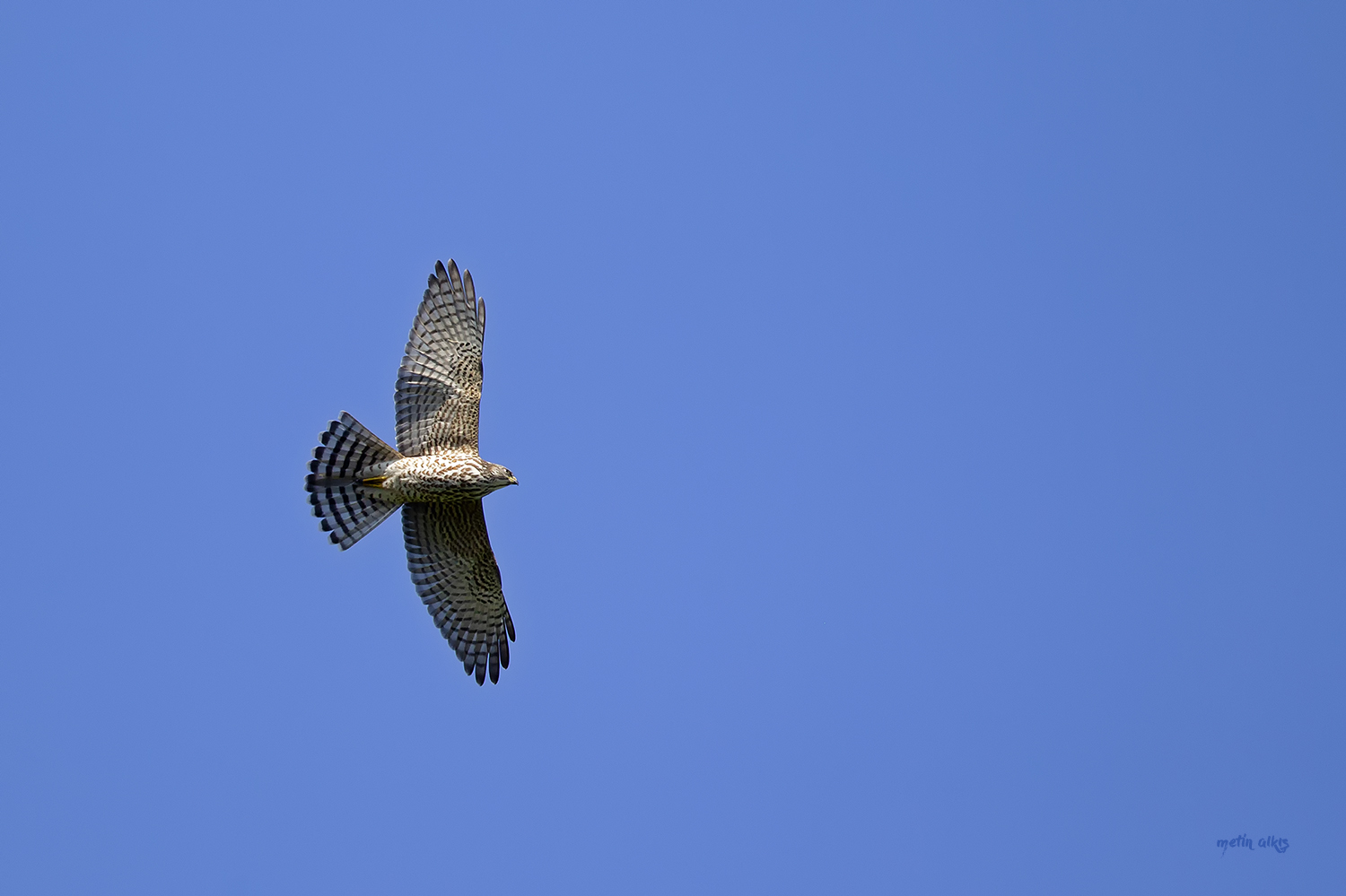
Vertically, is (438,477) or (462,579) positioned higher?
(438,477)

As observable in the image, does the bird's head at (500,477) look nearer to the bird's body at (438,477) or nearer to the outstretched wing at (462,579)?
the bird's body at (438,477)

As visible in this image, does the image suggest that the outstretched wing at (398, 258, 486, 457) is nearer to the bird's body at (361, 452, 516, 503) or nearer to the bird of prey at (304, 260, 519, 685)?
the bird of prey at (304, 260, 519, 685)

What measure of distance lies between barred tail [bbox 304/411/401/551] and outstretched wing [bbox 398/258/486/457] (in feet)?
0.98

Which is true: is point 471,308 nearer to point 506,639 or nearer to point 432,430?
point 432,430

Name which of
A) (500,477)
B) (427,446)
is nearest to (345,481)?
(427,446)

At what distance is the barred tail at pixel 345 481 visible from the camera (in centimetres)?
1337

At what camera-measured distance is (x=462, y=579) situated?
47.4 ft

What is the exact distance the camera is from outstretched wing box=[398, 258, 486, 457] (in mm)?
13562

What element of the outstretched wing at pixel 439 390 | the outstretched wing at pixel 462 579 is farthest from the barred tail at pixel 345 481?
the outstretched wing at pixel 462 579

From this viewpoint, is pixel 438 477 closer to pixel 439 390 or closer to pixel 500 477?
pixel 500 477

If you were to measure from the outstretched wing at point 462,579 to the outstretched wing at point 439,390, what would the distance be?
67 centimetres

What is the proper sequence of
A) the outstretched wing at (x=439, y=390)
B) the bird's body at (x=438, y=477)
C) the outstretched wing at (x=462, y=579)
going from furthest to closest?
the outstretched wing at (x=462, y=579) → the outstretched wing at (x=439, y=390) → the bird's body at (x=438, y=477)

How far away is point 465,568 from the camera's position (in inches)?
567

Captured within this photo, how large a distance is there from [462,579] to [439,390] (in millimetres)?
1957
